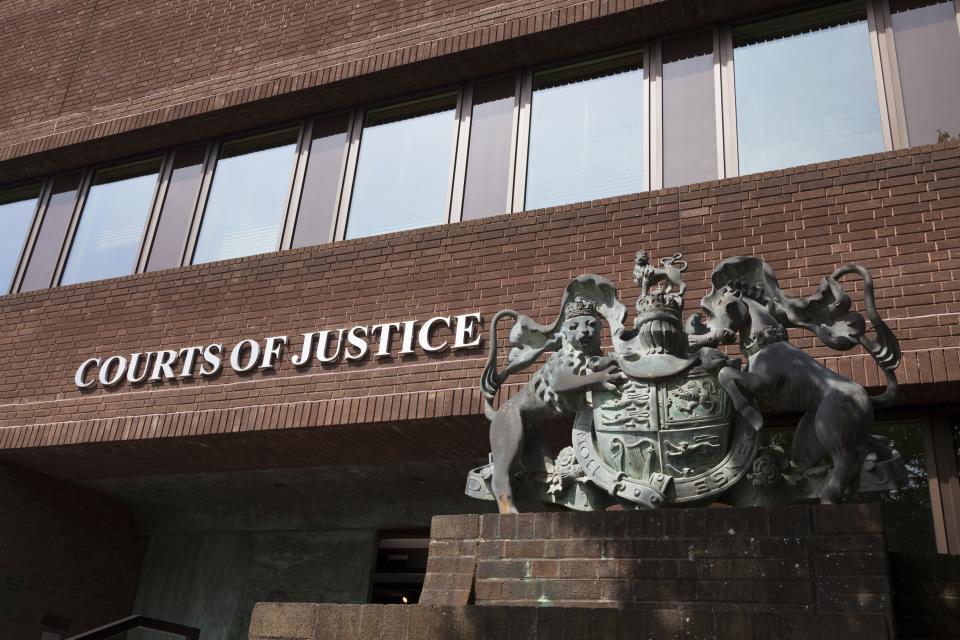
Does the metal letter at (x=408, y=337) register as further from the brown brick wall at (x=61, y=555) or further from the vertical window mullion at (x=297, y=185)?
the brown brick wall at (x=61, y=555)

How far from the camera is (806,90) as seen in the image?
8.74m

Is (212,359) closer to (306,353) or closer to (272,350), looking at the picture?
(272,350)

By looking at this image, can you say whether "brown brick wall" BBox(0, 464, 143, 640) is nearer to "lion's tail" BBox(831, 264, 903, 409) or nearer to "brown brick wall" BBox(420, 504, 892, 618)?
"brown brick wall" BBox(420, 504, 892, 618)

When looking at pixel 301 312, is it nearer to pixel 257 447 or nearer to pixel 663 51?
pixel 257 447

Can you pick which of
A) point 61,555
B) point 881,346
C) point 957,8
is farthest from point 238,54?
point 881,346

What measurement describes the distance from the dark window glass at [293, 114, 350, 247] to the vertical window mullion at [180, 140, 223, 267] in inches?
52.7

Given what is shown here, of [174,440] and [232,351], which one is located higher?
[232,351]

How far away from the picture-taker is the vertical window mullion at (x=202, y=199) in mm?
10791

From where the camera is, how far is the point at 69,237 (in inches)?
460

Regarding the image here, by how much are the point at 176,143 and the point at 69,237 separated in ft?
5.74

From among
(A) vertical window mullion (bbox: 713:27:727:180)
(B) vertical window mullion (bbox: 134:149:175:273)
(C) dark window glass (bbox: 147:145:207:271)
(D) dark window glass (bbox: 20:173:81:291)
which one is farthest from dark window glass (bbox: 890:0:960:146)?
(D) dark window glass (bbox: 20:173:81:291)

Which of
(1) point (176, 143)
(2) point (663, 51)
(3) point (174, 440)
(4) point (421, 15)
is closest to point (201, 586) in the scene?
(3) point (174, 440)

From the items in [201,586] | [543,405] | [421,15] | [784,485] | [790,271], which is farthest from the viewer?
[201,586]

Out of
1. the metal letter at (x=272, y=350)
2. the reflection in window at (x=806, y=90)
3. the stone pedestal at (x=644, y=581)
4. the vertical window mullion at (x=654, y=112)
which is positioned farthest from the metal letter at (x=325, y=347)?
the reflection in window at (x=806, y=90)
